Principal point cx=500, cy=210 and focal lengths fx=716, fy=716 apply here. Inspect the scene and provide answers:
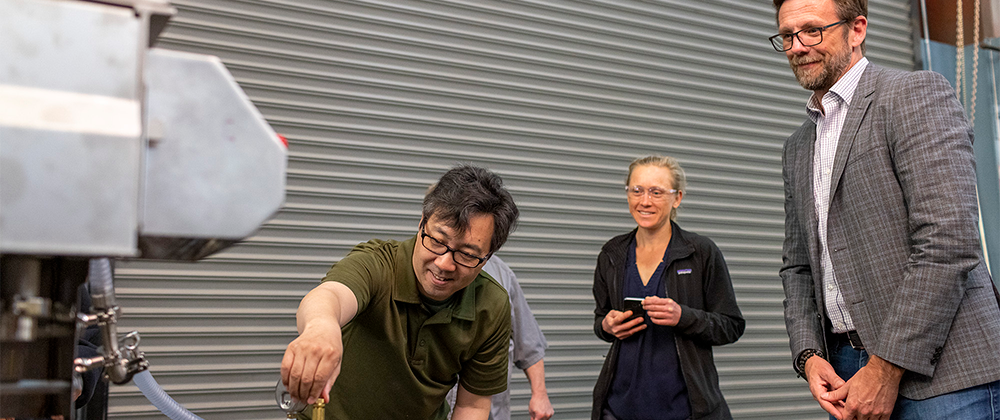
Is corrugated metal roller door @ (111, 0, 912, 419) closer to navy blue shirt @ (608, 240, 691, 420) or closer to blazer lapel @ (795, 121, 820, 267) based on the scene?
navy blue shirt @ (608, 240, 691, 420)

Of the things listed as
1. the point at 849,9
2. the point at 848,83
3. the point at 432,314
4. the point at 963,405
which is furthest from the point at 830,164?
the point at 432,314

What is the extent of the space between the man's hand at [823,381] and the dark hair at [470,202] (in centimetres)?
81

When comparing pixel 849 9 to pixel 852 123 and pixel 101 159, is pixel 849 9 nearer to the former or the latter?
pixel 852 123

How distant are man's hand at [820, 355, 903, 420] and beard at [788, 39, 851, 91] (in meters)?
0.68

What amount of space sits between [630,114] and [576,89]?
37 centimetres

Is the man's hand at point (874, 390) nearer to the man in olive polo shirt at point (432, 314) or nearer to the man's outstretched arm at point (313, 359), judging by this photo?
the man in olive polo shirt at point (432, 314)

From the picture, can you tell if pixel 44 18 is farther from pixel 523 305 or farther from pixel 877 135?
pixel 523 305

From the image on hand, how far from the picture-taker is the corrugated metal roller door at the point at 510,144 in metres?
3.09

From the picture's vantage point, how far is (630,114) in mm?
4016

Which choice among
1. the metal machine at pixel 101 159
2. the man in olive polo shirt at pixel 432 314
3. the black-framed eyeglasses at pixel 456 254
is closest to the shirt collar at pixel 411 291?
the man in olive polo shirt at pixel 432 314

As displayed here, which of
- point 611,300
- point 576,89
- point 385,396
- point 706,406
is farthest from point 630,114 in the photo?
point 385,396

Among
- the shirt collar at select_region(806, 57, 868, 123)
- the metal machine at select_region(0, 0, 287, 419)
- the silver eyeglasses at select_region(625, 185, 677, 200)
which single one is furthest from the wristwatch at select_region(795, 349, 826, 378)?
the metal machine at select_region(0, 0, 287, 419)

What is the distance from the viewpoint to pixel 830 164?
5.88 ft

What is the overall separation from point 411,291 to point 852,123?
1133mm
